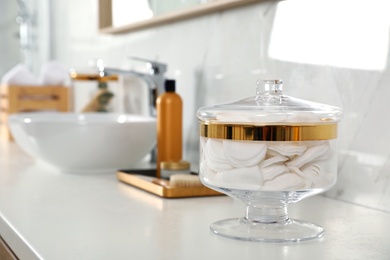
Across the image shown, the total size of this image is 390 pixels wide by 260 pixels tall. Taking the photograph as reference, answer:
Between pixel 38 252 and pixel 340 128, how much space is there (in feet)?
2.11

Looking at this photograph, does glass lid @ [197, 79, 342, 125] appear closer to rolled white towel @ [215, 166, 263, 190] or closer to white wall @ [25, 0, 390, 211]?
rolled white towel @ [215, 166, 263, 190]

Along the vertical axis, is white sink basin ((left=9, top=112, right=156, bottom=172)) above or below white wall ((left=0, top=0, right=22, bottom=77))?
below

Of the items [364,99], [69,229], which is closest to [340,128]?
[364,99]

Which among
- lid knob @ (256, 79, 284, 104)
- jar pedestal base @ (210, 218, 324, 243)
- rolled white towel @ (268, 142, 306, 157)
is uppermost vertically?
lid knob @ (256, 79, 284, 104)

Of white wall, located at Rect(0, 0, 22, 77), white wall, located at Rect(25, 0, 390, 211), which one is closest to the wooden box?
white wall, located at Rect(25, 0, 390, 211)

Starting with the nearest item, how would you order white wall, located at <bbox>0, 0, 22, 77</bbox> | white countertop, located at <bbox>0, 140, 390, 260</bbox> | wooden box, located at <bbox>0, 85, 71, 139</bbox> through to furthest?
1. white countertop, located at <bbox>0, 140, 390, 260</bbox>
2. wooden box, located at <bbox>0, 85, 71, 139</bbox>
3. white wall, located at <bbox>0, 0, 22, 77</bbox>

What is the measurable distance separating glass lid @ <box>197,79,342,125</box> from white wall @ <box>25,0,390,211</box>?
264 millimetres

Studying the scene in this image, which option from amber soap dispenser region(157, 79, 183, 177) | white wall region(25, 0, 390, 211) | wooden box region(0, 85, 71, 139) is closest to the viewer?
white wall region(25, 0, 390, 211)

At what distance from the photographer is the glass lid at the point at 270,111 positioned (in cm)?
87

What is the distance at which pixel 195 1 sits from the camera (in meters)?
1.66

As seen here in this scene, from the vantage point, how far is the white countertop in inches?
32.5

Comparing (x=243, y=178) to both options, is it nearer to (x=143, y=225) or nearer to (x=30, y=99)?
(x=143, y=225)

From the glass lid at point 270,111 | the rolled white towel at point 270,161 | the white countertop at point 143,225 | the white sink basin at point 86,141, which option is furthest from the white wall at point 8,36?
the rolled white towel at point 270,161

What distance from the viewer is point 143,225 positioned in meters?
0.98
